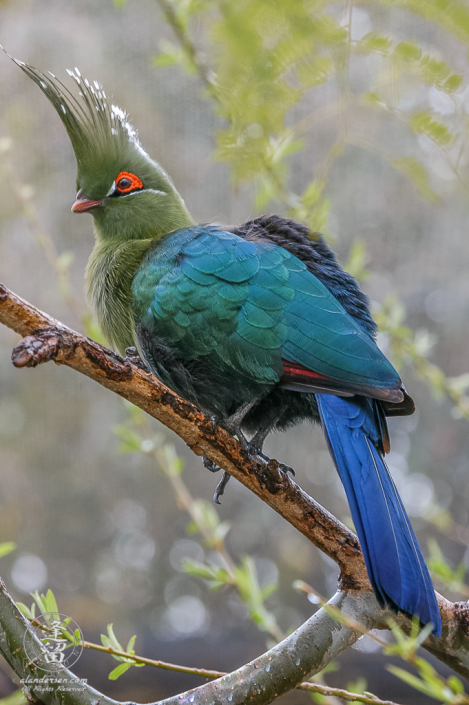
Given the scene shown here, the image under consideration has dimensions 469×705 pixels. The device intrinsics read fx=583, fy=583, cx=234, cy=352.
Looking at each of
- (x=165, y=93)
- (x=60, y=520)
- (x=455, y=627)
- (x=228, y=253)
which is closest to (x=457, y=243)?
(x=165, y=93)

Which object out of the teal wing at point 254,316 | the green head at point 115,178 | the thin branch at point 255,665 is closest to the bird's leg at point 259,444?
the teal wing at point 254,316

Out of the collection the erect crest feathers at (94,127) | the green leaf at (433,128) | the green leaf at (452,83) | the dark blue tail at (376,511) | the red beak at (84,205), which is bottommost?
the dark blue tail at (376,511)

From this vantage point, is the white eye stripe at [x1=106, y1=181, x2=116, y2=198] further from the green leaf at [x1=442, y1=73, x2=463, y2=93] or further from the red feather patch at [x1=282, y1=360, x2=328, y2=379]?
the green leaf at [x1=442, y1=73, x2=463, y2=93]

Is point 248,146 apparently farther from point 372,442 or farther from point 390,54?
point 372,442

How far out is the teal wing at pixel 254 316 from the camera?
115cm

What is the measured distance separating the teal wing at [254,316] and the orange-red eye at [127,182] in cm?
39

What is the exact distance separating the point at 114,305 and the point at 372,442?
0.68 meters

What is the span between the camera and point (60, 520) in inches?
99.4

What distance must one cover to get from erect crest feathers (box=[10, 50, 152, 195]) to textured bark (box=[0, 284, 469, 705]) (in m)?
0.71

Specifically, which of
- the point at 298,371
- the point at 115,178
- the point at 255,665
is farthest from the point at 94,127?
the point at 255,665

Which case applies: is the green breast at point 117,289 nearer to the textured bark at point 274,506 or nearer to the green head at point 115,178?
the green head at point 115,178

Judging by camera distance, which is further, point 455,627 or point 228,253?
point 228,253

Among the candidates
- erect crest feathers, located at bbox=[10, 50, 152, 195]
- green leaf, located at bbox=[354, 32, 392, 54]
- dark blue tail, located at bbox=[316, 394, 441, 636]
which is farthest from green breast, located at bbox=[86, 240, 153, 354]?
green leaf, located at bbox=[354, 32, 392, 54]

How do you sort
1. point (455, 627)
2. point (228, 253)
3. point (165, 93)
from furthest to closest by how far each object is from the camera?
1. point (165, 93)
2. point (228, 253)
3. point (455, 627)
